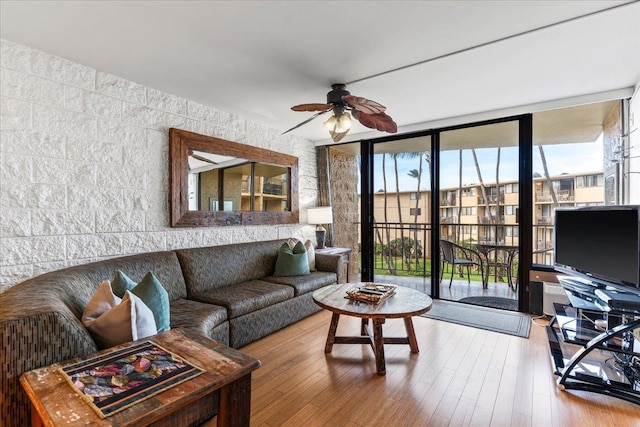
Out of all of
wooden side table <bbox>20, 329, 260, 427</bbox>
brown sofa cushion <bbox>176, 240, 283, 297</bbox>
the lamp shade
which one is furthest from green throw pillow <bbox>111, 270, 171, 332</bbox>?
the lamp shade

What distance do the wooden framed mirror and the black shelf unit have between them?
323 cm

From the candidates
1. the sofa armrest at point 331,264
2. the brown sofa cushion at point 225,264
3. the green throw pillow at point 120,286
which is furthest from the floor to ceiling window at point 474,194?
the green throw pillow at point 120,286

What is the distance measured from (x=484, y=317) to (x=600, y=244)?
1389mm

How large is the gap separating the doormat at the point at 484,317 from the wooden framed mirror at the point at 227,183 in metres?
2.31

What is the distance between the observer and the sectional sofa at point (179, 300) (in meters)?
1.04

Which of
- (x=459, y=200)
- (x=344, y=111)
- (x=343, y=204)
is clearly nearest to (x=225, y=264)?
(x=344, y=111)

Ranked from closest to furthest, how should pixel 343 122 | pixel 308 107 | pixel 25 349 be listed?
pixel 25 349
pixel 308 107
pixel 343 122

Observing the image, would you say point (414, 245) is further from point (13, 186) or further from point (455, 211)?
point (13, 186)

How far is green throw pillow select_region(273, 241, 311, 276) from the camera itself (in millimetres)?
3568

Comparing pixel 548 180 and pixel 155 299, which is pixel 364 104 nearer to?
pixel 155 299

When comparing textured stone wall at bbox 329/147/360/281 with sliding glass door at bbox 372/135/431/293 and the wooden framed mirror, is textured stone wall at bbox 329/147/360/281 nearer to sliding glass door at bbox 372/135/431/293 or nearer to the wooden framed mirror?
sliding glass door at bbox 372/135/431/293

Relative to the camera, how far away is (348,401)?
6.18ft

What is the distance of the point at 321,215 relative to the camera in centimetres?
449

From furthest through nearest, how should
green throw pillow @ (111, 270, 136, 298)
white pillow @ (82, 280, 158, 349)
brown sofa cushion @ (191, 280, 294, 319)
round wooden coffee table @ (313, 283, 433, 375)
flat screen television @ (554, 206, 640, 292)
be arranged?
brown sofa cushion @ (191, 280, 294, 319) < round wooden coffee table @ (313, 283, 433, 375) < flat screen television @ (554, 206, 640, 292) < green throw pillow @ (111, 270, 136, 298) < white pillow @ (82, 280, 158, 349)
